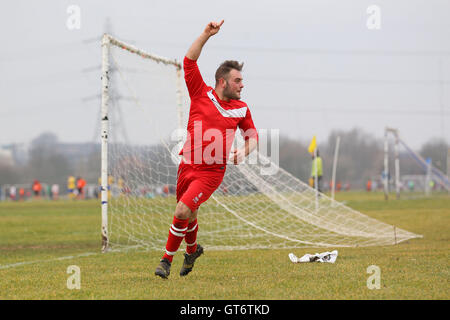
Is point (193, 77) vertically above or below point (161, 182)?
above

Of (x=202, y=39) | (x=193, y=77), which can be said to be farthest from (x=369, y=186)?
(x=202, y=39)

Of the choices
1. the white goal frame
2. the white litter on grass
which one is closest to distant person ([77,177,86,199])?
the white goal frame

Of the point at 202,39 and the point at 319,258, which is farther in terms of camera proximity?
the point at 319,258

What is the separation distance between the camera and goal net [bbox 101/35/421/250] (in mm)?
10766

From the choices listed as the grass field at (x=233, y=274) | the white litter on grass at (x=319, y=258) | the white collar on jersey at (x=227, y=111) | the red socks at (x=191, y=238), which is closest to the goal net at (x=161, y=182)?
the grass field at (x=233, y=274)

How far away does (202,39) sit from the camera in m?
6.20

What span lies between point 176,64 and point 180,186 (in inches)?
249

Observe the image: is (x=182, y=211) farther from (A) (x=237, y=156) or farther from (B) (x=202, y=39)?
(B) (x=202, y=39)

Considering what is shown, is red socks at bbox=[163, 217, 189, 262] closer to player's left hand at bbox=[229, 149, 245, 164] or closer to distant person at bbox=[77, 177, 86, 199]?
player's left hand at bbox=[229, 149, 245, 164]

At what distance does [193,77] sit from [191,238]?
6.06 feet

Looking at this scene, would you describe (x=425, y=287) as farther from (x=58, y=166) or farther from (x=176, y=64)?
(x=58, y=166)

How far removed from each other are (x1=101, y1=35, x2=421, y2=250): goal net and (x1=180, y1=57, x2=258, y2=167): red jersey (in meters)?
3.89

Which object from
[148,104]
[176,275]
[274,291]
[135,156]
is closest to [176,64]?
[148,104]

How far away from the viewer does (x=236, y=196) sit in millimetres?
13117
